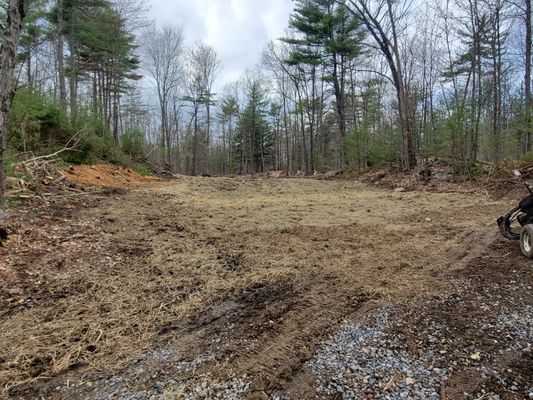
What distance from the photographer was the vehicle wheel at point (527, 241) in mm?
3387

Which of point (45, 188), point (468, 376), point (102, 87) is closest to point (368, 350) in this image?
point (468, 376)

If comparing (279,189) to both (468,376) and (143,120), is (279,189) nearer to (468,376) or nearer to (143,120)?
(468,376)

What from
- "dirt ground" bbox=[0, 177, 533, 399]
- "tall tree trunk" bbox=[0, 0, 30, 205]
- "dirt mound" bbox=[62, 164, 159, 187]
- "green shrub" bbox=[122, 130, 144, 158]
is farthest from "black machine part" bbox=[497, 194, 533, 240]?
"green shrub" bbox=[122, 130, 144, 158]

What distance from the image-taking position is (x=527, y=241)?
11.4 feet

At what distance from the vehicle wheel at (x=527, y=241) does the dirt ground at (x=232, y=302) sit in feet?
0.41

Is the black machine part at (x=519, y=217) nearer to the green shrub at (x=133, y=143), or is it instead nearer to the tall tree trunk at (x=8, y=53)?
the tall tree trunk at (x=8, y=53)

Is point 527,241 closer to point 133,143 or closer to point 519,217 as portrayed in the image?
point 519,217

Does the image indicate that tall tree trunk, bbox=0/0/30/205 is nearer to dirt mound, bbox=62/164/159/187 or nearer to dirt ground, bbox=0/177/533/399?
dirt ground, bbox=0/177/533/399

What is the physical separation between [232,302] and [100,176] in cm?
844

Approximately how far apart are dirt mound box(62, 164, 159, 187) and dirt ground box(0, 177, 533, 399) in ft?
10.5

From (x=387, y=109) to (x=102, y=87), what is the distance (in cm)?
2074

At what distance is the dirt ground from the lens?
1941 mm

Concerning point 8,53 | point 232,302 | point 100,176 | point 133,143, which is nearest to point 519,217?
point 232,302

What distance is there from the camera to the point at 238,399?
1.75m
